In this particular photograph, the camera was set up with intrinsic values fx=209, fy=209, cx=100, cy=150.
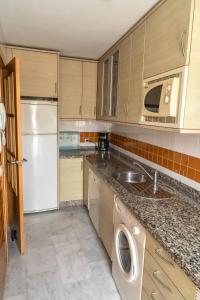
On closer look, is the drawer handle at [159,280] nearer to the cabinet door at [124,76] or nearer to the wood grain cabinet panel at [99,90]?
the cabinet door at [124,76]

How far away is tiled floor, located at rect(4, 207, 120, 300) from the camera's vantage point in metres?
1.69

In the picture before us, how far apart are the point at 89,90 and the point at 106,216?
1917 mm

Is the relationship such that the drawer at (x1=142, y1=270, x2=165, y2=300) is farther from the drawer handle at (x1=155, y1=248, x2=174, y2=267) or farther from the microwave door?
the microwave door

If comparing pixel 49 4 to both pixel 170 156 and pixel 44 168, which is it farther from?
pixel 44 168

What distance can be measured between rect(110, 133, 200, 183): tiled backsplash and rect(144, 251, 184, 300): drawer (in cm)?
71

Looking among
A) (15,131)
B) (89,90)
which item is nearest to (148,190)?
(15,131)

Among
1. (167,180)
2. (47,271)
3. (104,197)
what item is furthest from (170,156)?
(47,271)

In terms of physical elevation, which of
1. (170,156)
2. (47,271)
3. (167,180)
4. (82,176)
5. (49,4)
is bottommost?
(47,271)

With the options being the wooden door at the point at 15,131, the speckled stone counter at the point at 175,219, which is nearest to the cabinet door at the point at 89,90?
the wooden door at the point at 15,131

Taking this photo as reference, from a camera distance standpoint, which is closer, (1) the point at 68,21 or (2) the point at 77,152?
(1) the point at 68,21

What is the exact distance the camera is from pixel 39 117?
106 inches

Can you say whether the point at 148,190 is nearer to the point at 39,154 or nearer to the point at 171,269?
the point at 171,269

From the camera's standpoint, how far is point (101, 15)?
172 cm

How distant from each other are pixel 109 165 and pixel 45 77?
4.58 ft
